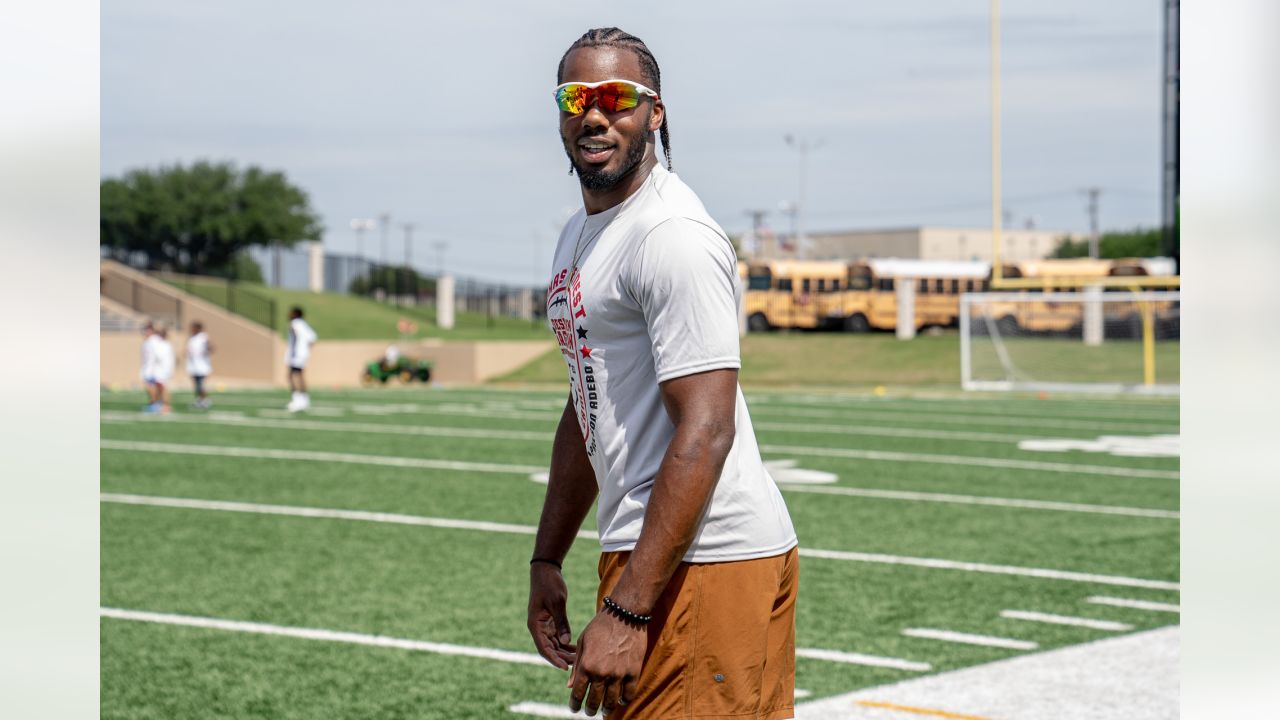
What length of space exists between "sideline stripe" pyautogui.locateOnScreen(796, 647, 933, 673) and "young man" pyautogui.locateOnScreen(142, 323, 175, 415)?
16.4m

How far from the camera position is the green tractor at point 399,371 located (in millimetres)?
35500

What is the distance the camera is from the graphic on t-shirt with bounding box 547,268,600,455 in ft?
9.57

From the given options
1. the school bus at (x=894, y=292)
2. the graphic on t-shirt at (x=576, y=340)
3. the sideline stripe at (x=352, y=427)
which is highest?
the school bus at (x=894, y=292)

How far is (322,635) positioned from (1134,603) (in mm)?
3810

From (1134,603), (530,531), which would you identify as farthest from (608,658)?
(530,531)

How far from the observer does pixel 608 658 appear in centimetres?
276

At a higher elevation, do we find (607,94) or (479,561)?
(607,94)

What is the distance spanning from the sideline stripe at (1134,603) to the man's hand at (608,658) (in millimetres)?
5325

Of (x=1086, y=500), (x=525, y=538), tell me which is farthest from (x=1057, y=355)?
(x=525, y=538)
